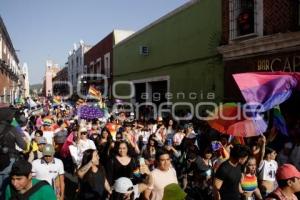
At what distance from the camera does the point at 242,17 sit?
11.6 metres

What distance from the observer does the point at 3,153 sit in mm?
5246

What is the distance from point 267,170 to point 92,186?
3.09 metres

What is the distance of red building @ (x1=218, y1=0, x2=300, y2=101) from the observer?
9.54m

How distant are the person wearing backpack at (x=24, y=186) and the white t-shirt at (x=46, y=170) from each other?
1.99m

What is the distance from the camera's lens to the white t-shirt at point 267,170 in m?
6.56

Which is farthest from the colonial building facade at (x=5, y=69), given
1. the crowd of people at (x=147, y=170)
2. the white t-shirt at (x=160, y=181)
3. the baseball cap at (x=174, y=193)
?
the baseball cap at (x=174, y=193)

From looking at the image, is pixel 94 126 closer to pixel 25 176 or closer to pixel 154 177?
pixel 154 177

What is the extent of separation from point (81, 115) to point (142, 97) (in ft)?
33.2

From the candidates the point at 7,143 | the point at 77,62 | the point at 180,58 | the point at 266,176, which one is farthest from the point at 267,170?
the point at 77,62

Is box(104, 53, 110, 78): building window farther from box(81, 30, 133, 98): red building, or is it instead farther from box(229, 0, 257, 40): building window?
box(229, 0, 257, 40): building window

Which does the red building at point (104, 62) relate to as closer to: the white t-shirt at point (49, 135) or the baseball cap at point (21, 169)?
the white t-shirt at point (49, 135)

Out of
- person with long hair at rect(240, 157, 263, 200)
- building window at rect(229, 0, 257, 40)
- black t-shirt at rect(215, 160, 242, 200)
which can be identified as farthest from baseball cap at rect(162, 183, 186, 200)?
building window at rect(229, 0, 257, 40)

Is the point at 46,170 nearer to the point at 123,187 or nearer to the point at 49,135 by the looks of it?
the point at 123,187

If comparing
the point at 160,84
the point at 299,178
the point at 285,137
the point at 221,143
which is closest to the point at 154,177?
the point at 299,178
